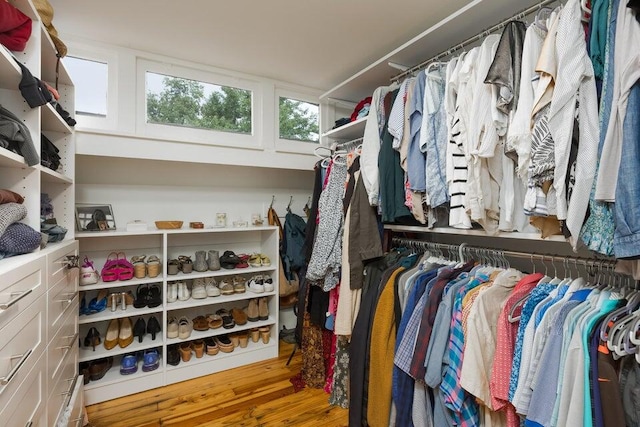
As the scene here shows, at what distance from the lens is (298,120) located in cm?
265

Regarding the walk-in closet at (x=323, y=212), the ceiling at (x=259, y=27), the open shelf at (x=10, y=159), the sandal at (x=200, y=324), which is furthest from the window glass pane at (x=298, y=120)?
the open shelf at (x=10, y=159)

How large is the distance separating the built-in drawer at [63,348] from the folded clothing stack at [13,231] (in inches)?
14.8

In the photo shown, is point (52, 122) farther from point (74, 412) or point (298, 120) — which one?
point (298, 120)

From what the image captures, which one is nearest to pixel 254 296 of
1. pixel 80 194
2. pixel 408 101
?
pixel 80 194

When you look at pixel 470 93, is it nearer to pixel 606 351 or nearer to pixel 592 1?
pixel 592 1

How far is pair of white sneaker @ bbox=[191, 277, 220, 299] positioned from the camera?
2.30 m

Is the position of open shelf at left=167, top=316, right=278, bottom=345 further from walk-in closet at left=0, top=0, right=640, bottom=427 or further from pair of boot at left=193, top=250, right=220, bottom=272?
pair of boot at left=193, top=250, right=220, bottom=272

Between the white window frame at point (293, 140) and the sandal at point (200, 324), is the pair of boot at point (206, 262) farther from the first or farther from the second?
the white window frame at point (293, 140)

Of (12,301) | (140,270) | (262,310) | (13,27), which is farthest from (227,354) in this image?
(13,27)

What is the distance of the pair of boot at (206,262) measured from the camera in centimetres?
234

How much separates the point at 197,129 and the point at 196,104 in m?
0.21

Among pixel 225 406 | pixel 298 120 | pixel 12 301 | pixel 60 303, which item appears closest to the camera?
pixel 12 301

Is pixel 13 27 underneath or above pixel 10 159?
above

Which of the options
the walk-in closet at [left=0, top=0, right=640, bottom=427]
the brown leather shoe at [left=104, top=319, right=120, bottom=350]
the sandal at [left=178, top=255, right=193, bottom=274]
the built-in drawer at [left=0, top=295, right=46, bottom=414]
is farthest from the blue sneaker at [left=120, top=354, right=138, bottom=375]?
the built-in drawer at [left=0, top=295, right=46, bottom=414]
